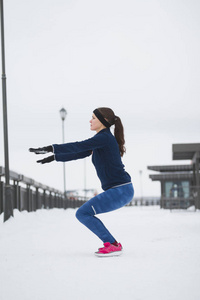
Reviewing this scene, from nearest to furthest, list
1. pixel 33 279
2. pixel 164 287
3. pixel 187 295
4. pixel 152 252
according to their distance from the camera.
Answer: pixel 187 295 → pixel 164 287 → pixel 33 279 → pixel 152 252

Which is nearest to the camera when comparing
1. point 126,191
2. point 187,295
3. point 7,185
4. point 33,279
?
point 187,295

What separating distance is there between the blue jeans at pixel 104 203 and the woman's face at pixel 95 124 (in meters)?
0.71

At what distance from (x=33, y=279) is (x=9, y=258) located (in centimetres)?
136

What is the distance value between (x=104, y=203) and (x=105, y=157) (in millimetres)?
503

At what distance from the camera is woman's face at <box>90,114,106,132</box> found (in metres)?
4.94

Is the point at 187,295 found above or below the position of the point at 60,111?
below

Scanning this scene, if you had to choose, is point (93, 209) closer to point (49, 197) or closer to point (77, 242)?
point (77, 242)

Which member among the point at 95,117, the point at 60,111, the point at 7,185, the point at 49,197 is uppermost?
the point at 60,111

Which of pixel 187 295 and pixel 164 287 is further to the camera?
pixel 164 287

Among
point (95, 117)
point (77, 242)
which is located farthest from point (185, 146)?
point (95, 117)

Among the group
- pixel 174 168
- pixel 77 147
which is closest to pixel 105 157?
pixel 77 147

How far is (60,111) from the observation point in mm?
26625

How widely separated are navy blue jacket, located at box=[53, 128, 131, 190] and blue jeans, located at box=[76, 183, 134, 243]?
9 centimetres

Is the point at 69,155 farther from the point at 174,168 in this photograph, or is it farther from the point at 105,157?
the point at 174,168
